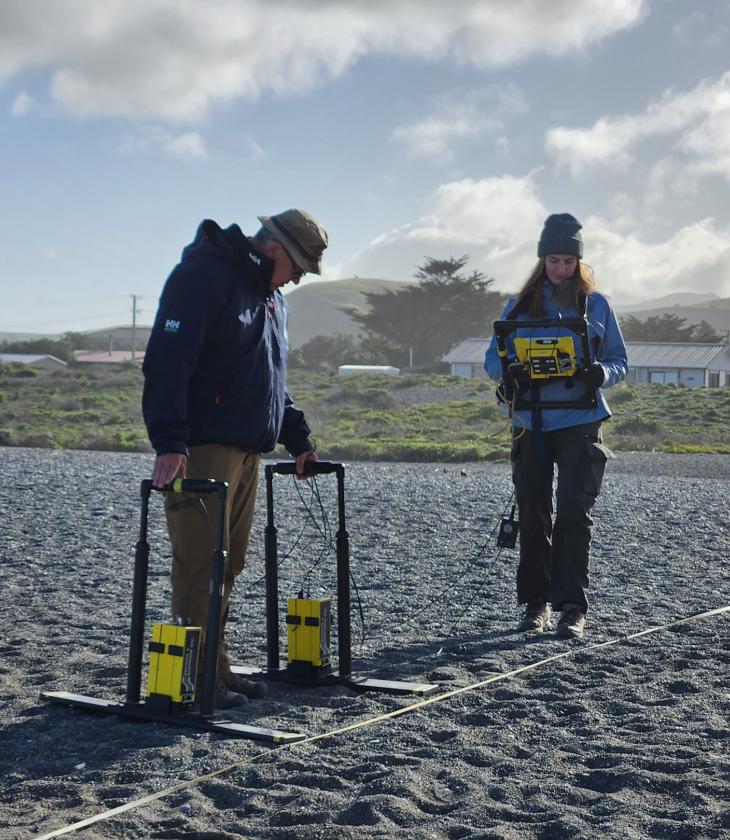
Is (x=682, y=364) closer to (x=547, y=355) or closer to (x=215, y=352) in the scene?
(x=547, y=355)

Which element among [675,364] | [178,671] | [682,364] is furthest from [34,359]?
[178,671]

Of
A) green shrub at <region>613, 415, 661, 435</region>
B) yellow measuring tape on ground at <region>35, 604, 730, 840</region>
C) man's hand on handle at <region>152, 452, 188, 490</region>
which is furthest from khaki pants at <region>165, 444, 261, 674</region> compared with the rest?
green shrub at <region>613, 415, 661, 435</region>

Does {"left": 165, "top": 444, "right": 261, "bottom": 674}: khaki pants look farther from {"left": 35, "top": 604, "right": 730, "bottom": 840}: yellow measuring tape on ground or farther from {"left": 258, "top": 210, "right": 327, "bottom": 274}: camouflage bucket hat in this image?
{"left": 258, "top": 210, "right": 327, "bottom": 274}: camouflage bucket hat

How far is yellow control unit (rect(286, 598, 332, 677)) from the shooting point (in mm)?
5145

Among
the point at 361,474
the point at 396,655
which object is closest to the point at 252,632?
the point at 396,655

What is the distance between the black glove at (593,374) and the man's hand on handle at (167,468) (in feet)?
7.75

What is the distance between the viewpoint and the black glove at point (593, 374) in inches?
231

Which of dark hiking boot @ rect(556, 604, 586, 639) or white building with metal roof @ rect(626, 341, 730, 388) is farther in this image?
white building with metal roof @ rect(626, 341, 730, 388)

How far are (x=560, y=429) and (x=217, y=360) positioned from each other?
2150 millimetres

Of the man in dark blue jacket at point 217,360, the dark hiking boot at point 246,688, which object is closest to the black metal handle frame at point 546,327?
the man in dark blue jacket at point 217,360

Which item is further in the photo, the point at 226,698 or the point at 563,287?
the point at 563,287

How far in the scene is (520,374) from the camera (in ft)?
19.7

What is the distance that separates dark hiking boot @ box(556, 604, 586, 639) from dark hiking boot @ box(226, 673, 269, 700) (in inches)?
68.7

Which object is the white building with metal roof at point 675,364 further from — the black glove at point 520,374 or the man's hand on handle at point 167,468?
the man's hand on handle at point 167,468
